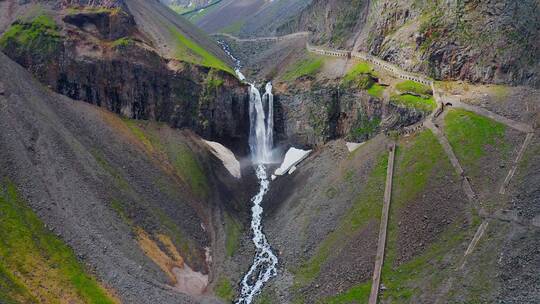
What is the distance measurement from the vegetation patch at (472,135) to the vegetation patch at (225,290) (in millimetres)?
33713

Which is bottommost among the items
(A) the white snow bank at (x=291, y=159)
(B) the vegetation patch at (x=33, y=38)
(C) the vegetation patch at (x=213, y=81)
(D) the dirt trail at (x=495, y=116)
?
(A) the white snow bank at (x=291, y=159)

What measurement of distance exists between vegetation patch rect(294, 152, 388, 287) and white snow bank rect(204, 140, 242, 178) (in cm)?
2857

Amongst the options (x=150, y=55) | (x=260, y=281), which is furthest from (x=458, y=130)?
(x=150, y=55)

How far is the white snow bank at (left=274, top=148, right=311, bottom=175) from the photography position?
101750 mm

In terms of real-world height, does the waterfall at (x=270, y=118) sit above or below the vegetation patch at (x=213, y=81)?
below

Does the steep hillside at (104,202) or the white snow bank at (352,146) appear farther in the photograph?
the white snow bank at (352,146)

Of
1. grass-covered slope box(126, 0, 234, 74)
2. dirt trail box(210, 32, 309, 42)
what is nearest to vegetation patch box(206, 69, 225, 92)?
grass-covered slope box(126, 0, 234, 74)

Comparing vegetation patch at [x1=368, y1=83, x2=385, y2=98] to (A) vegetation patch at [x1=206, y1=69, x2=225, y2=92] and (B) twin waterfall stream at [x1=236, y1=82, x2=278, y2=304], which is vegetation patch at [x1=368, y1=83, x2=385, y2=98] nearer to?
(B) twin waterfall stream at [x1=236, y1=82, x2=278, y2=304]

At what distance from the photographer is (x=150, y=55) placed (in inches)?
4144

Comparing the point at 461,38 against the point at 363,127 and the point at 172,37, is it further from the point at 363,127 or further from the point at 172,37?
the point at 172,37

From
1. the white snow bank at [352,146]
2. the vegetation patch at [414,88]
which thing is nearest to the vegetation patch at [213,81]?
the white snow bank at [352,146]

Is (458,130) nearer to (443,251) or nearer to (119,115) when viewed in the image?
(443,251)

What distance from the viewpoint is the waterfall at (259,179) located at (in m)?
75.0

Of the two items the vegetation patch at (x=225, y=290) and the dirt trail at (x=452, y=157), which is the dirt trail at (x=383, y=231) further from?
the vegetation patch at (x=225, y=290)
